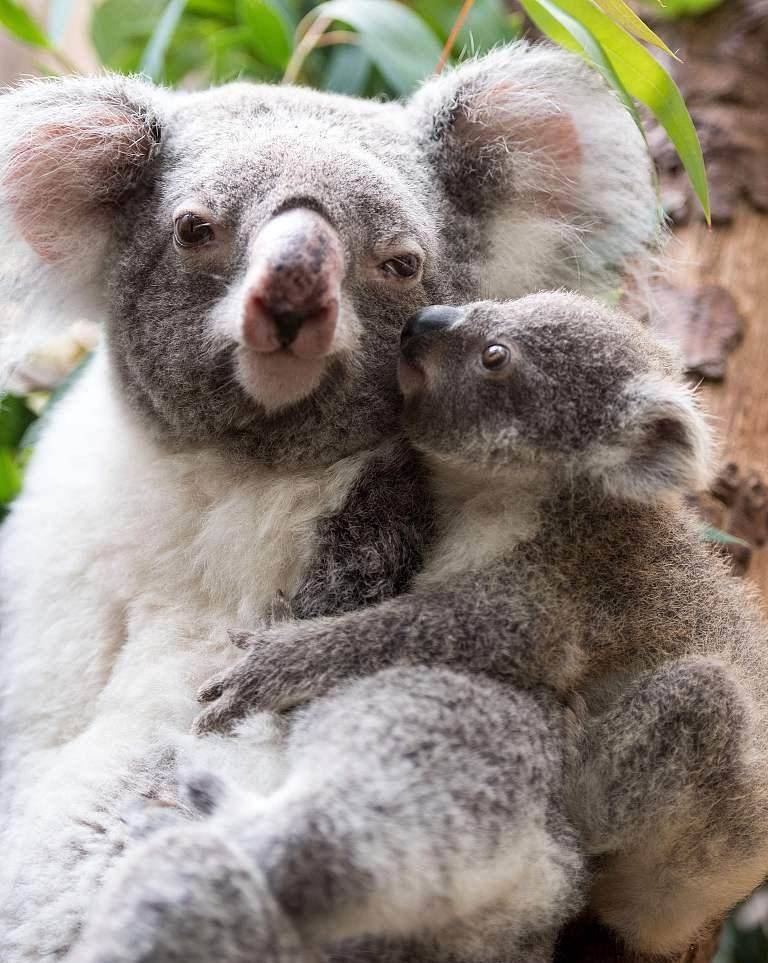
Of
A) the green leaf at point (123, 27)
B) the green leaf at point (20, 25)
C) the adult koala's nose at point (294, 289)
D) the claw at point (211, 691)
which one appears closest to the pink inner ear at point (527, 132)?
the adult koala's nose at point (294, 289)

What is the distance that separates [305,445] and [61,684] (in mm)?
749

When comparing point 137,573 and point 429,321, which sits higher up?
point 429,321

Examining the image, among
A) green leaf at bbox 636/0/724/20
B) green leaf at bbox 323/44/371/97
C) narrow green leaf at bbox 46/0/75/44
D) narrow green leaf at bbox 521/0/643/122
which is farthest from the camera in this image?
green leaf at bbox 323/44/371/97

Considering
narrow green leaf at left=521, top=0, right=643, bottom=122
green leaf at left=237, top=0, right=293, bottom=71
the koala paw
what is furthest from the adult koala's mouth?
green leaf at left=237, top=0, right=293, bottom=71

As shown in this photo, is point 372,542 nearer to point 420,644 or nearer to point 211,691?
point 420,644

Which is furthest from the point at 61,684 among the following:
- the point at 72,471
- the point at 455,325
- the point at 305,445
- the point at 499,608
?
the point at 455,325

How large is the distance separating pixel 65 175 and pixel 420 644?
1.28 m

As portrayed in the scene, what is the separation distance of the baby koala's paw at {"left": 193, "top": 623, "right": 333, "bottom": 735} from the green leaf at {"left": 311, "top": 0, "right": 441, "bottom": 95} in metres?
1.86

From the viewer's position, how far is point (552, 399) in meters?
1.97

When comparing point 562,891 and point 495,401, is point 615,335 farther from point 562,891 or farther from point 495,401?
point 562,891

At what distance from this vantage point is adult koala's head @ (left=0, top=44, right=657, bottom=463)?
6.21 ft

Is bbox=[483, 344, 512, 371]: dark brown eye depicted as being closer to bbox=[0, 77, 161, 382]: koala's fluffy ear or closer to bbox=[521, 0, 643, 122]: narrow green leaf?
bbox=[521, 0, 643, 122]: narrow green leaf

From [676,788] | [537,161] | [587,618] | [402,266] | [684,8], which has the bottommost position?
[676,788]

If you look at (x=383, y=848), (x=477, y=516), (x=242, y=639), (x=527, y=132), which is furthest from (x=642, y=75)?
(x=383, y=848)
